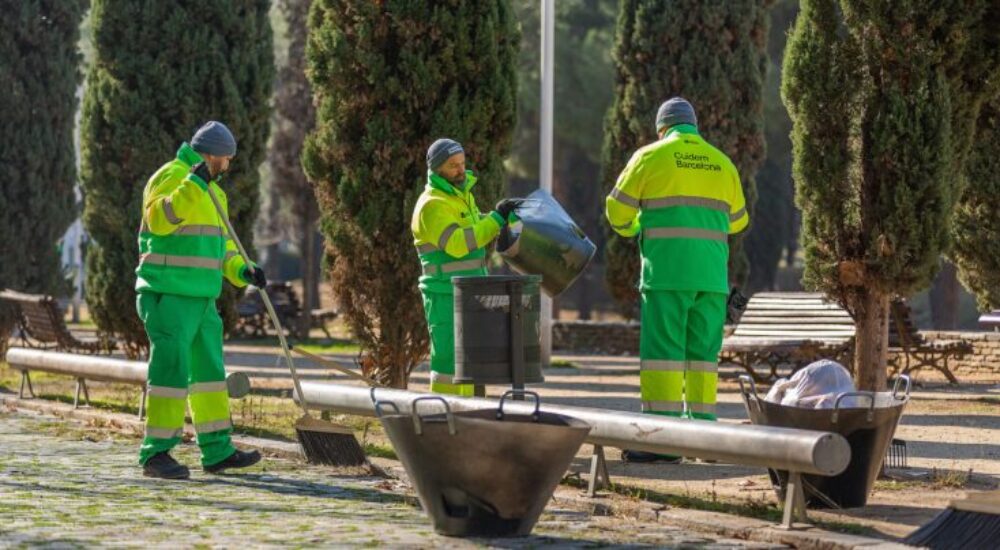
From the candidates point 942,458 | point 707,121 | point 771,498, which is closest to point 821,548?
point 771,498

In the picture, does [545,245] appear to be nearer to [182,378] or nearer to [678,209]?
[678,209]

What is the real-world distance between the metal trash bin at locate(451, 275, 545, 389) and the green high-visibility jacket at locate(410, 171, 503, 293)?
50 centimetres

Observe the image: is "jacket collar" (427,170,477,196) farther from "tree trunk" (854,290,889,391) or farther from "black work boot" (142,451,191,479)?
"tree trunk" (854,290,889,391)

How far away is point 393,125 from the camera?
1423cm

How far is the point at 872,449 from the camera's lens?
28.5 ft

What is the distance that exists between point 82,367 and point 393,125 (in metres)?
3.08

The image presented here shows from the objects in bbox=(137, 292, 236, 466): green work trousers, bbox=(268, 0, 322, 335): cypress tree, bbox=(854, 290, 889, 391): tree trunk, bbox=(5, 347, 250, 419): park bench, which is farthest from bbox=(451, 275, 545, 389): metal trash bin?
bbox=(268, 0, 322, 335): cypress tree

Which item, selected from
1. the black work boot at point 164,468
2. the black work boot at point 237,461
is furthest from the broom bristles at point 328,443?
the black work boot at point 164,468

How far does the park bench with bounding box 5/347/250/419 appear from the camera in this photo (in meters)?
14.0

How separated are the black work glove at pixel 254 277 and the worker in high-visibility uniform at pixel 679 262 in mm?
2005

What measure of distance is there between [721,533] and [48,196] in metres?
15.5

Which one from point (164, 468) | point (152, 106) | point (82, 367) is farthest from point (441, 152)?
point (152, 106)

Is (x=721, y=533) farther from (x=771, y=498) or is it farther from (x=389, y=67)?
(x=389, y=67)

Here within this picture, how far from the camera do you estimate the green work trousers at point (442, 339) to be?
1100cm
